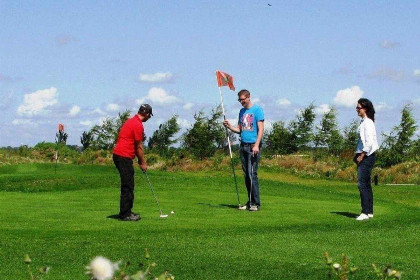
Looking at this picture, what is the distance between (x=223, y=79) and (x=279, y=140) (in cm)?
3529

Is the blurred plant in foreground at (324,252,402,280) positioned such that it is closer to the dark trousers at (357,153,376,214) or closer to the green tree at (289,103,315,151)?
the dark trousers at (357,153,376,214)

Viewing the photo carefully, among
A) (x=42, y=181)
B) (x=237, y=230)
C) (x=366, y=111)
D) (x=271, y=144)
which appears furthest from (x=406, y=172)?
(x=237, y=230)

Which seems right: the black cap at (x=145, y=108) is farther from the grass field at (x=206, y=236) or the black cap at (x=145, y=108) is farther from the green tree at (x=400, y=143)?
the green tree at (x=400, y=143)

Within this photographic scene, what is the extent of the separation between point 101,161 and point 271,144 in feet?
41.0

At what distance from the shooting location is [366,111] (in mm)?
12625

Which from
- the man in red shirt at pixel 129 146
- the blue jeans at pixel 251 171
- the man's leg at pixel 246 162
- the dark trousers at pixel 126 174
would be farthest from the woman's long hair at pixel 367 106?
the dark trousers at pixel 126 174

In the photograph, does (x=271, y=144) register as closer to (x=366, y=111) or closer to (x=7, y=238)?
(x=366, y=111)

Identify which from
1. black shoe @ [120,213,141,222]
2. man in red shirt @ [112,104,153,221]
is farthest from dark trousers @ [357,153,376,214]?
black shoe @ [120,213,141,222]

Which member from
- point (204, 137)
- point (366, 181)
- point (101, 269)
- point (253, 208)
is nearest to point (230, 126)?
point (253, 208)

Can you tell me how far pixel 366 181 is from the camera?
42.3 feet

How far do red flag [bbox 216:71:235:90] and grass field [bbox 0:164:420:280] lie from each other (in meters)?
2.47

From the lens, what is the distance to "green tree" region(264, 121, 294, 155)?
50.2 metres

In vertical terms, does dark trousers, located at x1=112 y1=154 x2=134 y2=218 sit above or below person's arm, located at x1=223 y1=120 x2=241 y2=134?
below

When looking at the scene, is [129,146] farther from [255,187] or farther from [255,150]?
[255,187]
